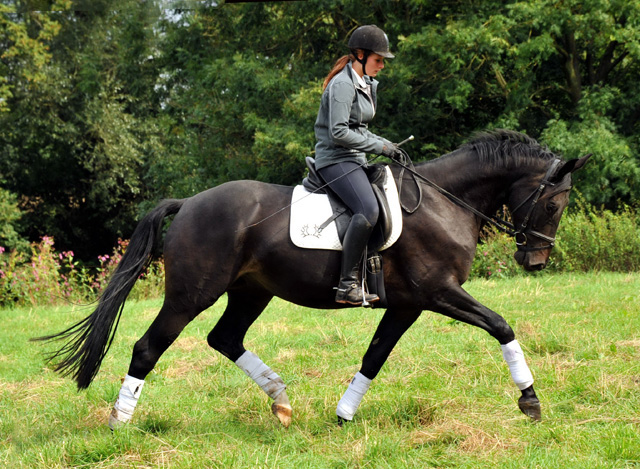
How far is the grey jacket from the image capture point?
4.73 meters

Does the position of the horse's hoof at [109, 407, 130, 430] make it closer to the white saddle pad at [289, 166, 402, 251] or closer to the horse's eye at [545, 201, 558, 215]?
the white saddle pad at [289, 166, 402, 251]

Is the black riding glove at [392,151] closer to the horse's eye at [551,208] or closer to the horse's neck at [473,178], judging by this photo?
the horse's neck at [473,178]

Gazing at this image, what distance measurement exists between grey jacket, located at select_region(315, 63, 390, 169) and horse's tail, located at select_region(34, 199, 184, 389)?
4.20 feet

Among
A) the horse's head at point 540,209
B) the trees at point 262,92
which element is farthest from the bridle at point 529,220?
the trees at point 262,92

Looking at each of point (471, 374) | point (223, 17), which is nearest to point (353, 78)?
point (471, 374)

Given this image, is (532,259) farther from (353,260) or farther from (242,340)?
(242,340)

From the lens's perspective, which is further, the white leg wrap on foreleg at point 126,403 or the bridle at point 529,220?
the bridle at point 529,220

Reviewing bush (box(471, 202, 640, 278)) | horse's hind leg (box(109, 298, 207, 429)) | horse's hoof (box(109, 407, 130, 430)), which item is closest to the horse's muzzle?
horse's hind leg (box(109, 298, 207, 429))

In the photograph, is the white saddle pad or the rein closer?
the white saddle pad

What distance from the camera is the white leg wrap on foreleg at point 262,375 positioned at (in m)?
5.18

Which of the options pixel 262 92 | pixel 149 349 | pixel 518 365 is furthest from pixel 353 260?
pixel 262 92

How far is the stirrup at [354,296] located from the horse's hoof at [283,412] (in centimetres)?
100

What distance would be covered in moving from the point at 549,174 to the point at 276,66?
1575 centimetres

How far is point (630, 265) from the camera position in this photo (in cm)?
1214
